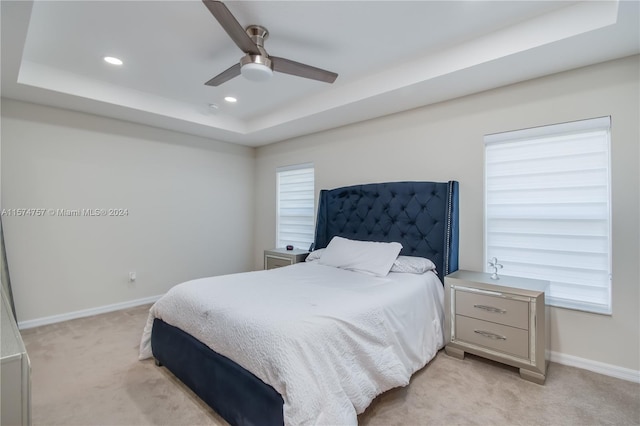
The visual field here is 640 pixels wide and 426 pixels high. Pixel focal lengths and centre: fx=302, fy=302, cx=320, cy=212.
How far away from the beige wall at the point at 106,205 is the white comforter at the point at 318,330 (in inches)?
67.0

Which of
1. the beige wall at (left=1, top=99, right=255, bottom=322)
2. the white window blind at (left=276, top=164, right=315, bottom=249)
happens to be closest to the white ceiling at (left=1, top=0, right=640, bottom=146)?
the beige wall at (left=1, top=99, right=255, bottom=322)

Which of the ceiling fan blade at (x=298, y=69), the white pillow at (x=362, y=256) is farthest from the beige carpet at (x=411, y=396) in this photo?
the ceiling fan blade at (x=298, y=69)

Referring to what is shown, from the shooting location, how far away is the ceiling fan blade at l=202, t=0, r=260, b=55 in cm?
151

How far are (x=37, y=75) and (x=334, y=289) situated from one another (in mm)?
3255

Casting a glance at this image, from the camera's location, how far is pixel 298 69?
2234mm

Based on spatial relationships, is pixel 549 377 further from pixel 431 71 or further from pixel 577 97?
pixel 431 71

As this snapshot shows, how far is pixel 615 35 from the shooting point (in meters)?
1.93

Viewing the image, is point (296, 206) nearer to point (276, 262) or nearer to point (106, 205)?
point (276, 262)

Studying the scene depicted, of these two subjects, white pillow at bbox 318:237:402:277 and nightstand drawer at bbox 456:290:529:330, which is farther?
white pillow at bbox 318:237:402:277

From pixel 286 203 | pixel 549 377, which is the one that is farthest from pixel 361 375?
pixel 286 203

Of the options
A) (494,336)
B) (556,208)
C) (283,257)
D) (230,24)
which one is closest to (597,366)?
(494,336)

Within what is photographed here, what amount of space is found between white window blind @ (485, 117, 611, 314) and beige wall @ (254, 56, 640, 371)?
81 millimetres

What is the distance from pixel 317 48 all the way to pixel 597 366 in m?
3.24

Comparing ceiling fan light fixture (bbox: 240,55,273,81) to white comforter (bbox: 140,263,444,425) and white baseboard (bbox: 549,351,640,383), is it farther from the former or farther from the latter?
white baseboard (bbox: 549,351,640,383)
